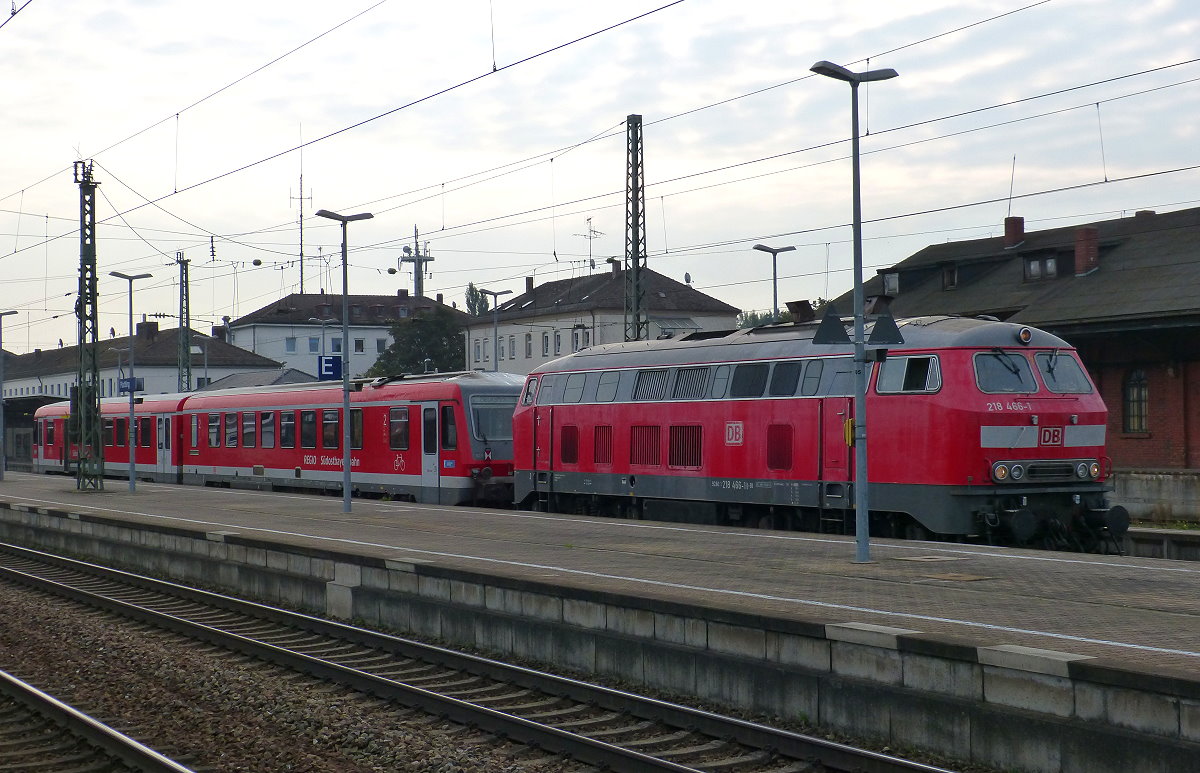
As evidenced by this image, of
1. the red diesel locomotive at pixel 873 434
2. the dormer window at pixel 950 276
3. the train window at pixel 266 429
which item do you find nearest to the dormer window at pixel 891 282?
the dormer window at pixel 950 276

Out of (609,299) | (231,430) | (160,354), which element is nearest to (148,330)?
(160,354)

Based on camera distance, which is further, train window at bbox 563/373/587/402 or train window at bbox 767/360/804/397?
train window at bbox 563/373/587/402

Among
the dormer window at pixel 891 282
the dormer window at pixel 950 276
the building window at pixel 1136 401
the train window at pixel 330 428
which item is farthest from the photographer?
the dormer window at pixel 891 282

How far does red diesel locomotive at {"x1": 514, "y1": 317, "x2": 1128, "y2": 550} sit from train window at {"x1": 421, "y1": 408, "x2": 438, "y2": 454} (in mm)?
6418

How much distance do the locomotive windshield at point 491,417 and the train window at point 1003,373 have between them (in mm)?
13457

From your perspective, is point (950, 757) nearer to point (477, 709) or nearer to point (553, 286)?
point (477, 709)

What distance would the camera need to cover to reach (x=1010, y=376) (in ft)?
60.7

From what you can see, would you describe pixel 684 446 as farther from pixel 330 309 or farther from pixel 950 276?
pixel 330 309

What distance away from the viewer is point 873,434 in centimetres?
1905

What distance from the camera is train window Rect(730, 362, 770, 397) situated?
69.0 ft

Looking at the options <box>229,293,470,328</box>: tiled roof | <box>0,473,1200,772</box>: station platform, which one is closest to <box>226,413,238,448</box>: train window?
<box>0,473,1200,772</box>: station platform

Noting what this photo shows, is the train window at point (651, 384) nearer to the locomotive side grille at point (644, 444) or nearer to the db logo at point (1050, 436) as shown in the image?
the locomotive side grille at point (644, 444)

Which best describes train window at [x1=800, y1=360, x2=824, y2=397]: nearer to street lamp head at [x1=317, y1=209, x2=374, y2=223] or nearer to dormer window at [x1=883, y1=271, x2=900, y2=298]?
street lamp head at [x1=317, y1=209, x2=374, y2=223]

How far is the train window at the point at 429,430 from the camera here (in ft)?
98.5
